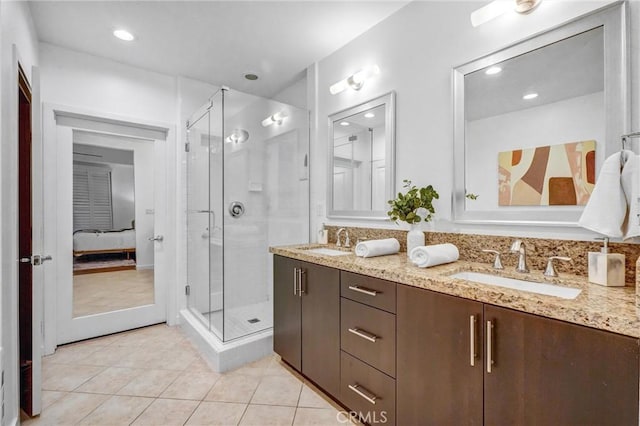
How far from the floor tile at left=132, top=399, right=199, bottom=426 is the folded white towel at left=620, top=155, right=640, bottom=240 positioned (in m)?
2.25

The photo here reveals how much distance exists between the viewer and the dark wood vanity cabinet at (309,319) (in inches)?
70.0

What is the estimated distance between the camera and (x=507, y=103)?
156cm

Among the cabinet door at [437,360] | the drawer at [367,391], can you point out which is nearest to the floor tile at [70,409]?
the drawer at [367,391]

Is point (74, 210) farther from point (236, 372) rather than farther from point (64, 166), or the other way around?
point (236, 372)

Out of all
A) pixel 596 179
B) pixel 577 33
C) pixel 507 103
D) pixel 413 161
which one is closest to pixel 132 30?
pixel 413 161

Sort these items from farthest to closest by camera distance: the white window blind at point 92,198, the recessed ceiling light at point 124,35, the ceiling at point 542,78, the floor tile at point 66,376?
the white window blind at point 92,198 < the recessed ceiling light at point 124,35 < the floor tile at point 66,376 < the ceiling at point 542,78

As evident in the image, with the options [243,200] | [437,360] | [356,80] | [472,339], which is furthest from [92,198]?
[472,339]

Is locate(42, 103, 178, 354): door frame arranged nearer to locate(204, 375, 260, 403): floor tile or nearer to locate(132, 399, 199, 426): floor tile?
locate(132, 399, 199, 426): floor tile

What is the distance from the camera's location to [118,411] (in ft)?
5.86

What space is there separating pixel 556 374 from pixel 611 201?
671mm

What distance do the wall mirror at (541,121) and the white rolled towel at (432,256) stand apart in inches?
9.9

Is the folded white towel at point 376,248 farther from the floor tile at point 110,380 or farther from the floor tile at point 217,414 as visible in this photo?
the floor tile at point 110,380

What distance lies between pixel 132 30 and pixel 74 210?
1.59 m

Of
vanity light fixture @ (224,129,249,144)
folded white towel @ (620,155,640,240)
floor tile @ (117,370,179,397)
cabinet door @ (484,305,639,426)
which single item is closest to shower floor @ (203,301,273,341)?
floor tile @ (117,370,179,397)
